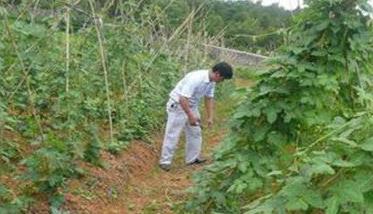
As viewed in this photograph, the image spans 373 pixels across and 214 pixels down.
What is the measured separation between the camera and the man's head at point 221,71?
6.61 metres

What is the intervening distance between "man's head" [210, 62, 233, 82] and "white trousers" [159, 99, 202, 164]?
1.68 ft

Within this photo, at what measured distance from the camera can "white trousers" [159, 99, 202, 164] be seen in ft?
22.7

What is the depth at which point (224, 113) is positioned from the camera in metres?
11.8

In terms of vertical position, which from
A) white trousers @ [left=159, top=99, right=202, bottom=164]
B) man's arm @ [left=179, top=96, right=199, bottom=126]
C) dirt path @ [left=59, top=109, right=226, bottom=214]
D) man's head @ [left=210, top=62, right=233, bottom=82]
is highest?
man's head @ [left=210, top=62, right=233, bottom=82]

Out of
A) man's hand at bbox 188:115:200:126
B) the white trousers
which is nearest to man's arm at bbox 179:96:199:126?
man's hand at bbox 188:115:200:126

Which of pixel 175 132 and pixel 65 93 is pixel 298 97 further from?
pixel 175 132

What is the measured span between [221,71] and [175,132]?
898 mm

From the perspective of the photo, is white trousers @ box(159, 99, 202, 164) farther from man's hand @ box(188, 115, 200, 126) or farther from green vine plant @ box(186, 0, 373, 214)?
green vine plant @ box(186, 0, 373, 214)

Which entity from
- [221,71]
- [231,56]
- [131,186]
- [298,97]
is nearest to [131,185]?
[131,186]

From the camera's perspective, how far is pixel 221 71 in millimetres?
6641

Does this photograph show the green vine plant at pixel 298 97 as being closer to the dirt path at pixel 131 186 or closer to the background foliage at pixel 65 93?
the background foliage at pixel 65 93

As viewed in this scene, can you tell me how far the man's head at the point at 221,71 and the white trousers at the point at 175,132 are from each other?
51cm

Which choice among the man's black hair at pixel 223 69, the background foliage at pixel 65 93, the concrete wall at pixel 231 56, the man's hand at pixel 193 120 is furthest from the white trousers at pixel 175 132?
the concrete wall at pixel 231 56

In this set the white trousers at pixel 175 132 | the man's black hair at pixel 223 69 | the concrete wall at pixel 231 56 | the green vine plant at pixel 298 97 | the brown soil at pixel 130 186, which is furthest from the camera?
the concrete wall at pixel 231 56
